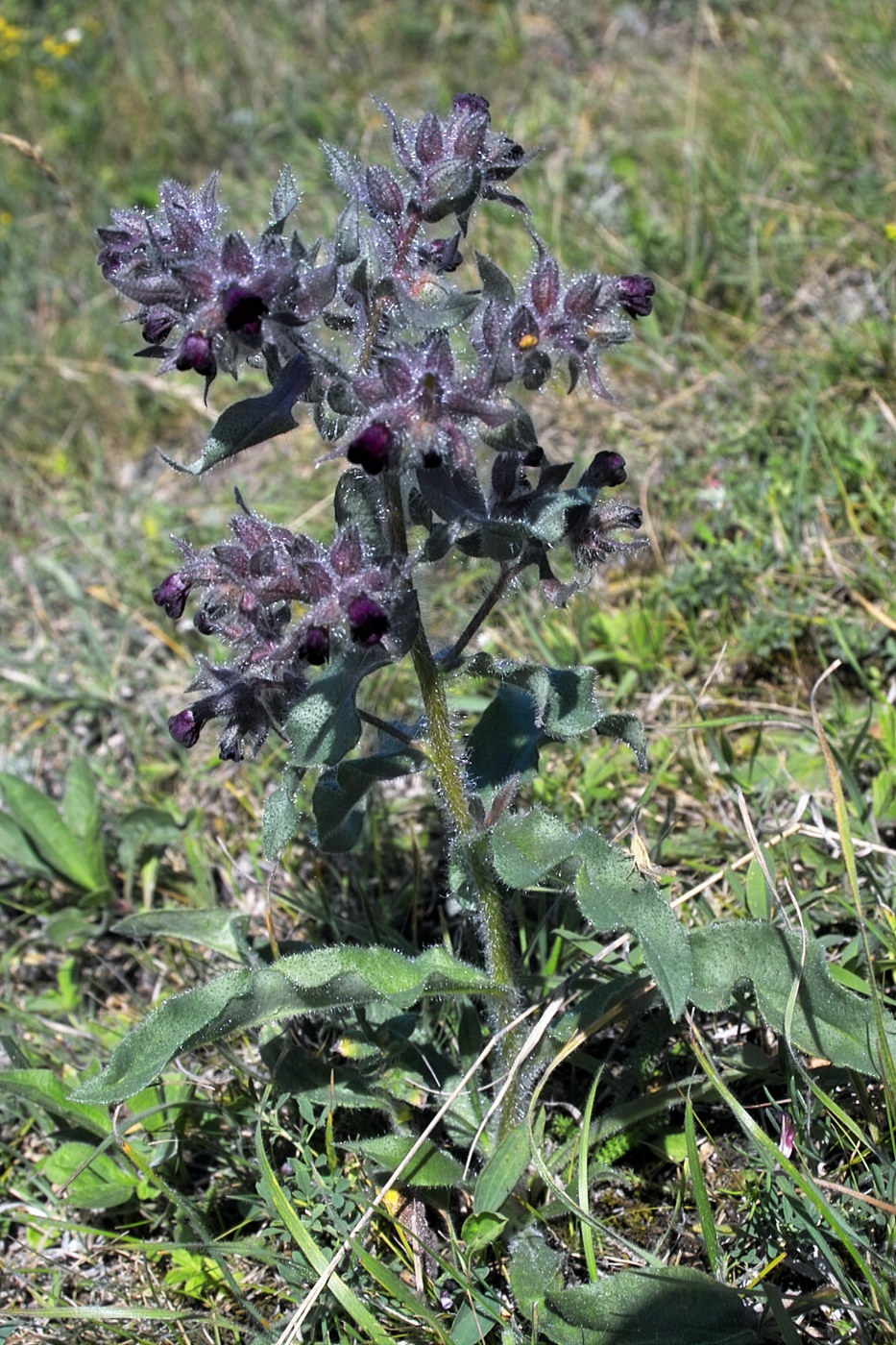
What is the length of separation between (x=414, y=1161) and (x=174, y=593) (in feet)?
4.97

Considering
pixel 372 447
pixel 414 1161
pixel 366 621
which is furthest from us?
pixel 414 1161

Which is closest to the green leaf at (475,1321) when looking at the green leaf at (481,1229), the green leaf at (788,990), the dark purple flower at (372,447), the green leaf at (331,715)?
the green leaf at (481,1229)

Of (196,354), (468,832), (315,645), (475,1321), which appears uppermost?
(196,354)

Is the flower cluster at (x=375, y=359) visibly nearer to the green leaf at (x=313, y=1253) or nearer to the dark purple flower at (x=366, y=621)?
the dark purple flower at (x=366, y=621)

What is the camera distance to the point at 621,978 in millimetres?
3066

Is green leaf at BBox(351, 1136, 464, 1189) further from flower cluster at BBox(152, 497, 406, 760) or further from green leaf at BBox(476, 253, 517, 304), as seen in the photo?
green leaf at BBox(476, 253, 517, 304)

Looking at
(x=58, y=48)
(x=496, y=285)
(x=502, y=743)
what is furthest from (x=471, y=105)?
(x=58, y=48)

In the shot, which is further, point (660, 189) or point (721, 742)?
point (660, 189)

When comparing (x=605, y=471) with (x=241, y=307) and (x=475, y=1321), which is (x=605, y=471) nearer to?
(x=241, y=307)

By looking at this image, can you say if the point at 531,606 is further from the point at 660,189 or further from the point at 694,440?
the point at 660,189

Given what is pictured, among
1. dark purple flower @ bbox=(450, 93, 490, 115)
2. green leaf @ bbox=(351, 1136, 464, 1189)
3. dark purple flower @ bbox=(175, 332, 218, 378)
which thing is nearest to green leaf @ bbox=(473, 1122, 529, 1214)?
green leaf @ bbox=(351, 1136, 464, 1189)

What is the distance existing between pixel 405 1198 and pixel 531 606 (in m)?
2.36

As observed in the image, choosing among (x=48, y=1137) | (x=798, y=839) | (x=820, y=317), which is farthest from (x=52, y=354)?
(x=798, y=839)

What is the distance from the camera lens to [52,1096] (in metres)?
3.33
